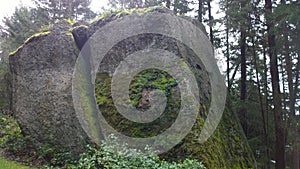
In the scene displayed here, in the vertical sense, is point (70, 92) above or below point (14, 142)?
above

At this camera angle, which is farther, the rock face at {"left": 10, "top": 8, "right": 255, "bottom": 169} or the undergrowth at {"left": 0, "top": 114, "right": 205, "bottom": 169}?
the rock face at {"left": 10, "top": 8, "right": 255, "bottom": 169}

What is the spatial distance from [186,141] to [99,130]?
7.13 ft

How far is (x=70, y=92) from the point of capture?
262 inches

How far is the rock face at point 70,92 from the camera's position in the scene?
5.94 m

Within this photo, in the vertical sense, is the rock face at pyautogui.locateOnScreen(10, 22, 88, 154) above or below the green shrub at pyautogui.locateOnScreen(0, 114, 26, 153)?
above

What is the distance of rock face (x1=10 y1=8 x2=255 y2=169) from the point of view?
19.5 feet

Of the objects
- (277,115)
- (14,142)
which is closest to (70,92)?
(14,142)

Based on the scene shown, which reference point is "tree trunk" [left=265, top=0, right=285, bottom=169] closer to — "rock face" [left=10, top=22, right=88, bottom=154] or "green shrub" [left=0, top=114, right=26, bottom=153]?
"rock face" [left=10, top=22, right=88, bottom=154]

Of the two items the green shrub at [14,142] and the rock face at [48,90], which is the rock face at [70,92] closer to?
the rock face at [48,90]

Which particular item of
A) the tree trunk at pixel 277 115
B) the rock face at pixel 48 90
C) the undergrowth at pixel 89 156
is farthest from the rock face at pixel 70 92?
the tree trunk at pixel 277 115

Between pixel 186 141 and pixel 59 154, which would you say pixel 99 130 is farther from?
pixel 186 141

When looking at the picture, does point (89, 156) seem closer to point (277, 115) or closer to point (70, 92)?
point (70, 92)

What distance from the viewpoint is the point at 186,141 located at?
529cm

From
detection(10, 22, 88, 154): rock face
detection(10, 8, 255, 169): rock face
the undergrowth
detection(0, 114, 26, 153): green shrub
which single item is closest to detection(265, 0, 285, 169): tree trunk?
detection(10, 8, 255, 169): rock face
